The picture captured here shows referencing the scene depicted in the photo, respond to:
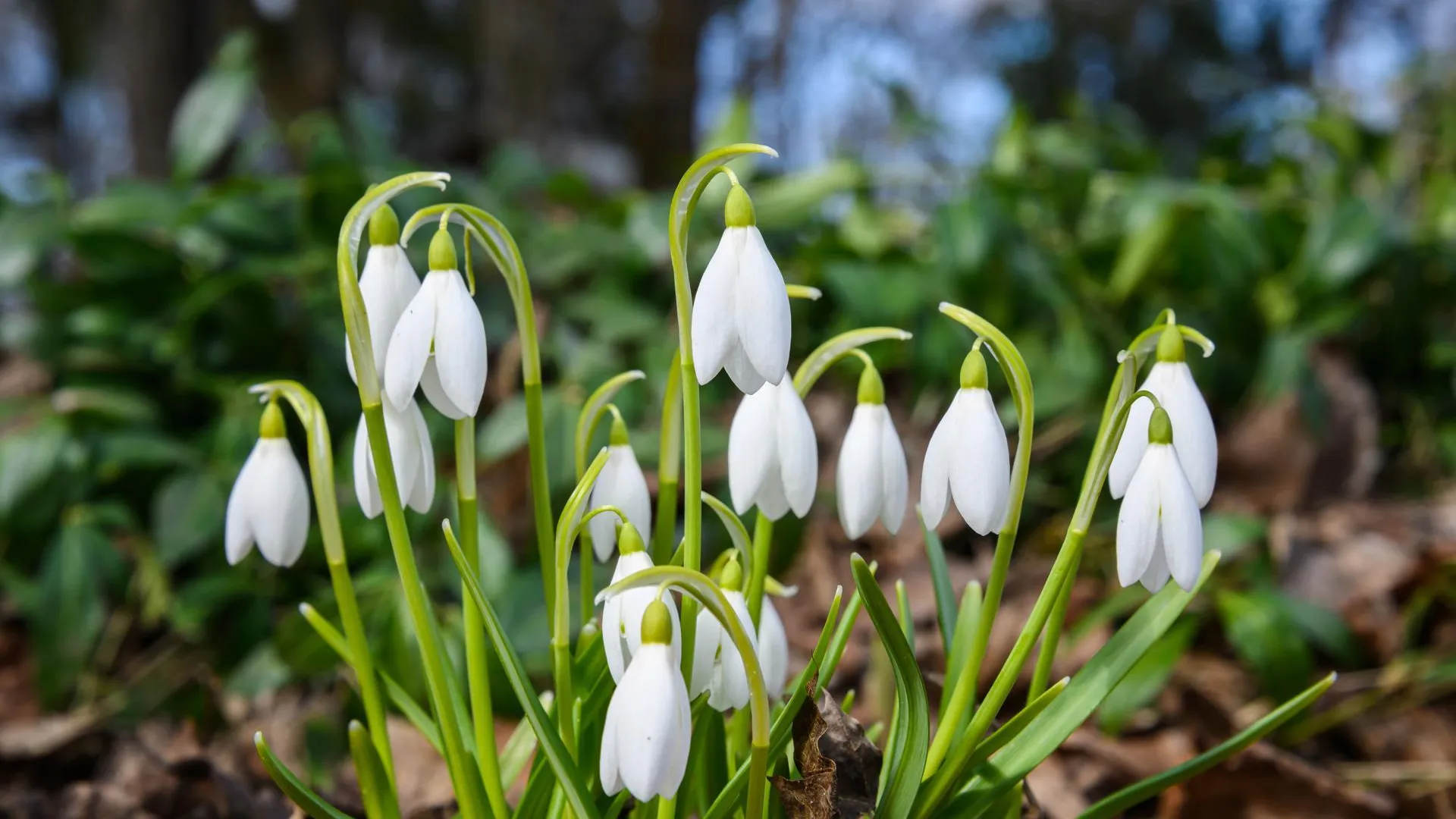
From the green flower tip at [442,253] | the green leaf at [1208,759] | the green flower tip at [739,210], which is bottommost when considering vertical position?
the green leaf at [1208,759]

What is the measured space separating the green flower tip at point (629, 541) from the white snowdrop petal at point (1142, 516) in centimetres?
32

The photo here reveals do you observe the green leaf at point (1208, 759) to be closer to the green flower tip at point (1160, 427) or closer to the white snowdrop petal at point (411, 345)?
the green flower tip at point (1160, 427)

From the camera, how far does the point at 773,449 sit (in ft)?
2.67

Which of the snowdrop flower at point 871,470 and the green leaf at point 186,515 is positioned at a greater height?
the snowdrop flower at point 871,470

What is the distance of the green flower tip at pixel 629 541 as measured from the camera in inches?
28.6

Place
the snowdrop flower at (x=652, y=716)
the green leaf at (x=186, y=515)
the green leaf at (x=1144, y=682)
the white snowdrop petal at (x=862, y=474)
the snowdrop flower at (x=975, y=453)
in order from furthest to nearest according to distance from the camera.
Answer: the green leaf at (x=186, y=515) < the green leaf at (x=1144, y=682) < the white snowdrop petal at (x=862, y=474) < the snowdrop flower at (x=975, y=453) < the snowdrop flower at (x=652, y=716)

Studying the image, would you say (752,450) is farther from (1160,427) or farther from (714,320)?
A: (1160,427)

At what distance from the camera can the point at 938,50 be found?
18.2 m

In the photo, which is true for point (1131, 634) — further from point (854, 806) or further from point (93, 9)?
point (93, 9)

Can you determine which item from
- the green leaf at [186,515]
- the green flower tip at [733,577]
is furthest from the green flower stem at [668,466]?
the green leaf at [186,515]

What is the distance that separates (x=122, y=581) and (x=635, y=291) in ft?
3.60

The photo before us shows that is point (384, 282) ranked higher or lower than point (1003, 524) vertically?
higher

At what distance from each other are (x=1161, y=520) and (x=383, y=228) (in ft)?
1.86

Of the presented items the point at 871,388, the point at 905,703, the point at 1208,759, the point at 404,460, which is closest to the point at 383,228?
the point at 404,460
